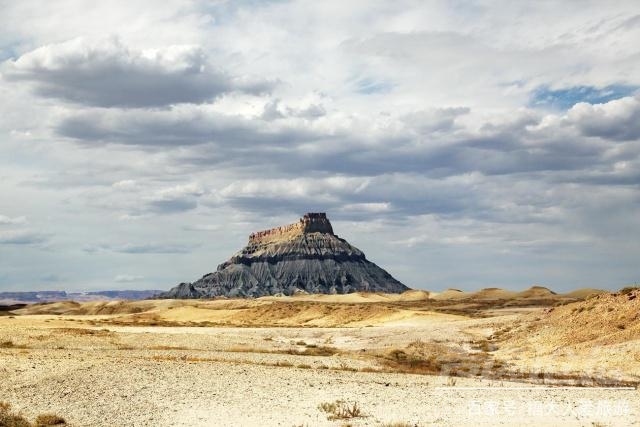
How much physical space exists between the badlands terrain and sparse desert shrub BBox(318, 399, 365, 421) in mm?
53

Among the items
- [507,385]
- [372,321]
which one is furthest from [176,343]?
[372,321]

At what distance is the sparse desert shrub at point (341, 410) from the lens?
22.4m

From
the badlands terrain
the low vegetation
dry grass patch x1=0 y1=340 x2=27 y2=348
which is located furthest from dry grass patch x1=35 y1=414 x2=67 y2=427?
dry grass patch x1=0 y1=340 x2=27 y2=348

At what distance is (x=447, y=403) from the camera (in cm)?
2511

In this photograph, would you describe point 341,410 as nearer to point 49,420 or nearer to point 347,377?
point 347,377

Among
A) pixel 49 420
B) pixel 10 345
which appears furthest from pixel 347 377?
pixel 10 345

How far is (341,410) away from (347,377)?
891 centimetres

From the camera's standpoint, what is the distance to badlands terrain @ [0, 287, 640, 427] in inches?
903

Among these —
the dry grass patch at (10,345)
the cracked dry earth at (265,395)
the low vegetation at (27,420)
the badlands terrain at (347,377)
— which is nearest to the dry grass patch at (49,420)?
the low vegetation at (27,420)

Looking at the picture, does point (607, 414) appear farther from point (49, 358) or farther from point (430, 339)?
point (430, 339)

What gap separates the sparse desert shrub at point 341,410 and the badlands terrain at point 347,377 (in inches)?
2.1

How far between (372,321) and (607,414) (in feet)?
228

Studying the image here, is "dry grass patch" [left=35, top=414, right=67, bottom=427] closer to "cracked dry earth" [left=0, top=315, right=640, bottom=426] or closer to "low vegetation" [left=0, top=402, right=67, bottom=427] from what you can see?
"low vegetation" [left=0, top=402, right=67, bottom=427]

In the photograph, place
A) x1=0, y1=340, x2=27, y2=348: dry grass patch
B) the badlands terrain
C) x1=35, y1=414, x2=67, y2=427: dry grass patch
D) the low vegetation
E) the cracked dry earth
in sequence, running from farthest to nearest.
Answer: x1=0, y1=340, x2=27, y2=348: dry grass patch
the badlands terrain
the cracked dry earth
x1=35, y1=414, x2=67, y2=427: dry grass patch
the low vegetation
